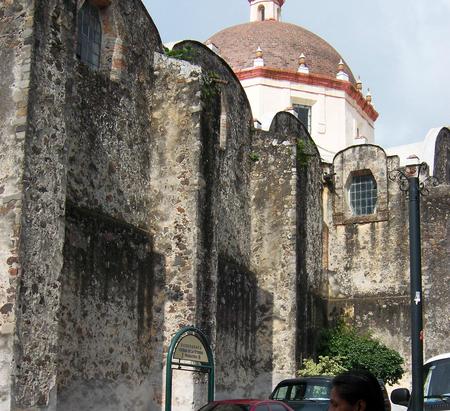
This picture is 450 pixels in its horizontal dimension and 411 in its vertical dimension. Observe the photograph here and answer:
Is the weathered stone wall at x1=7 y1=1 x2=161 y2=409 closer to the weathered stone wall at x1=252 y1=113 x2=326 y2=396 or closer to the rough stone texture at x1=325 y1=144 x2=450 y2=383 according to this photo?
the weathered stone wall at x1=252 y1=113 x2=326 y2=396

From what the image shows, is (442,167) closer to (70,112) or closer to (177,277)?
(177,277)

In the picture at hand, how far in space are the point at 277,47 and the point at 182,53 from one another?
1602cm

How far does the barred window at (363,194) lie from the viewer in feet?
83.5

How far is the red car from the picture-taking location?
11.4 meters

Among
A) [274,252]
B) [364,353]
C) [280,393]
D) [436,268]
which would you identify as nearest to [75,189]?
[280,393]

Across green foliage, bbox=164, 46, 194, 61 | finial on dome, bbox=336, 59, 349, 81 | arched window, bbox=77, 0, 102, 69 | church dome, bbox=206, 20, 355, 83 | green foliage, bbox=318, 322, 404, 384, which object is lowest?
green foliage, bbox=318, 322, 404, 384

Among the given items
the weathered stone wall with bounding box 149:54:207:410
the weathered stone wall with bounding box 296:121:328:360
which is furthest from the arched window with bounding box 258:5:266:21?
the weathered stone wall with bounding box 149:54:207:410

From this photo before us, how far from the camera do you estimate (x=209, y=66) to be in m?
19.8

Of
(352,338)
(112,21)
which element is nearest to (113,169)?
(112,21)

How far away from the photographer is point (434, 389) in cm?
845

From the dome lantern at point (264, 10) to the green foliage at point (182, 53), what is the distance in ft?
66.4

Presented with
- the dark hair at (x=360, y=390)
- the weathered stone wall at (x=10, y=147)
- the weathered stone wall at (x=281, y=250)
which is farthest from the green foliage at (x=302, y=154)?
the dark hair at (x=360, y=390)

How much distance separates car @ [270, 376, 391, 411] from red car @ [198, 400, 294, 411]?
1.93m

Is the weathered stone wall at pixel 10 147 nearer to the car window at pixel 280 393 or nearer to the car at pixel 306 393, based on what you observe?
the car at pixel 306 393
